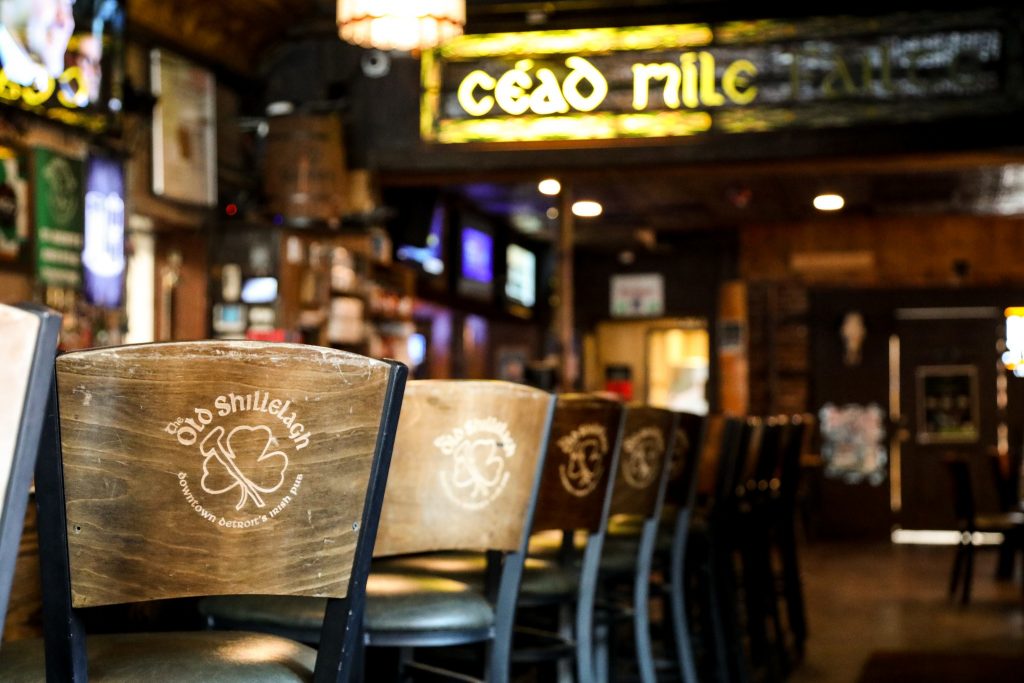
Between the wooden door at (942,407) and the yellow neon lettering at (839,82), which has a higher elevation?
the yellow neon lettering at (839,82)

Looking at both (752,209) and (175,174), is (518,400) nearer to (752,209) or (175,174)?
(175,174)

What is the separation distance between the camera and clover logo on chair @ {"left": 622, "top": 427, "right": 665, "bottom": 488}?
300cm

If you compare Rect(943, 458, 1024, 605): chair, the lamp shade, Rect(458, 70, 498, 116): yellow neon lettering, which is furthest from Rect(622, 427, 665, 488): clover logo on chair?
Rect(943, 458, 1024, 605): chair

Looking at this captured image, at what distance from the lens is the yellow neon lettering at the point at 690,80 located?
25.4ft

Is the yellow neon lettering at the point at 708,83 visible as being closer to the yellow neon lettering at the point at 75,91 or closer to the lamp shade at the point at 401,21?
the lamp shade at the point at 401,21

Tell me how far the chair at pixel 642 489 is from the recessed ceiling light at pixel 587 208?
306 inches

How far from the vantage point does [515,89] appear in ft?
26.1

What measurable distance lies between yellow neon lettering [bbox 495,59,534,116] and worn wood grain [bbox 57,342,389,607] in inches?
262

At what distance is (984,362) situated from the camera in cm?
1205

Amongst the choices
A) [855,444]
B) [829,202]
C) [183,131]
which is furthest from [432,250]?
[855,444]

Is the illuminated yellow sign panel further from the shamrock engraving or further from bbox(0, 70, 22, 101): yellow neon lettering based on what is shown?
the shamrock engraving

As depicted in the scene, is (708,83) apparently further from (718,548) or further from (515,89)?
(718,548)

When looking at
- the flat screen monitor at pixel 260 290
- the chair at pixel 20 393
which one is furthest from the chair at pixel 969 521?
the chair at pixel 20 393

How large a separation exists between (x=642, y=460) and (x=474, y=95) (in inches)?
208
